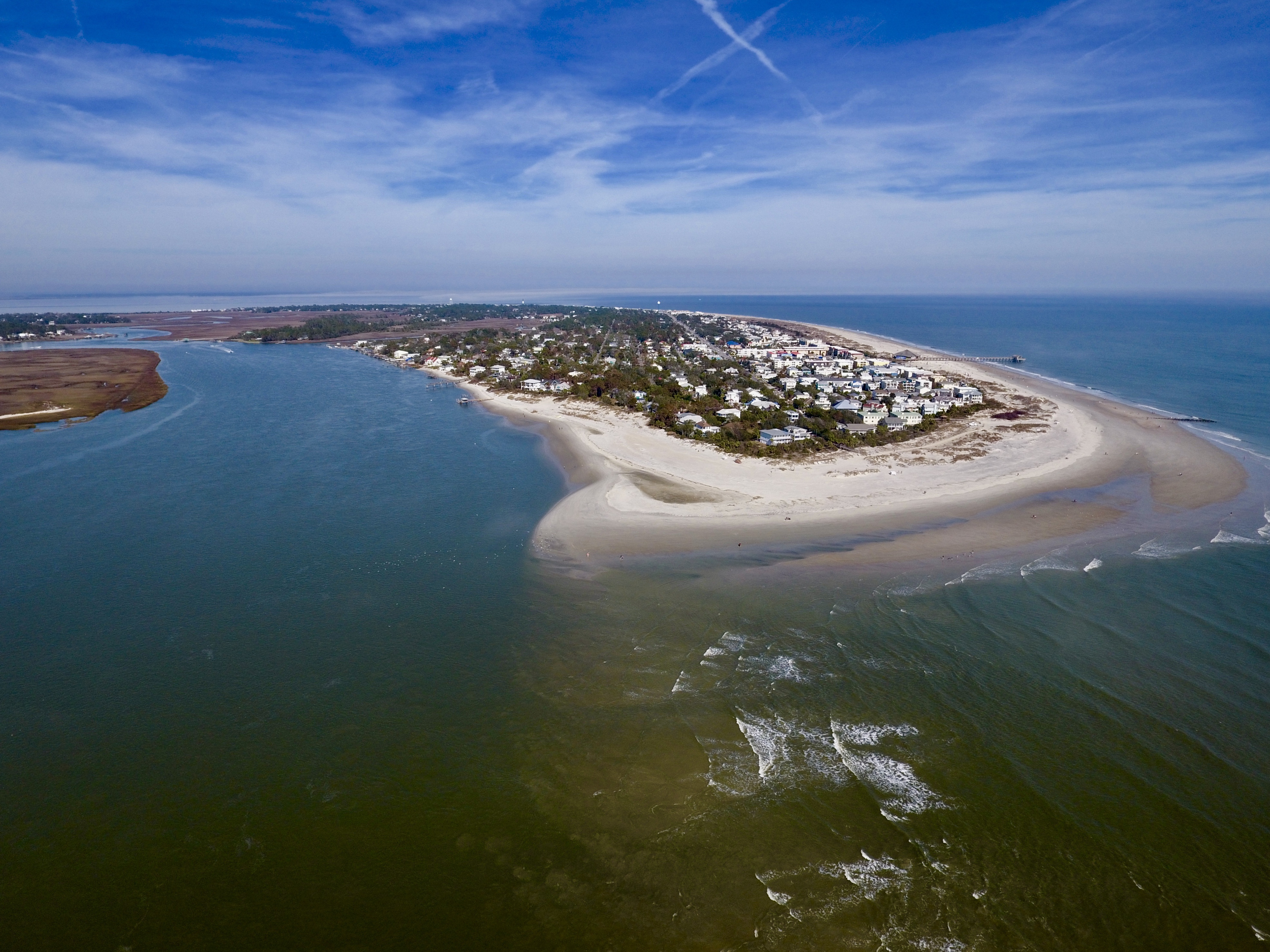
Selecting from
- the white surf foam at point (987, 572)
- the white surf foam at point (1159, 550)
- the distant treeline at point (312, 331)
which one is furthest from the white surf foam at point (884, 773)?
the distant treeline at point (312, 331)

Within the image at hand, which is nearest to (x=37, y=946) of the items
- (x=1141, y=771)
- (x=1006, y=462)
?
(x=1141, y=771)

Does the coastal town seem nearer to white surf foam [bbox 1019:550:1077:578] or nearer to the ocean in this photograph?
white surf foam [bbox 1019:550:1077:578]

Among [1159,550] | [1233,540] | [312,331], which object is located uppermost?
[312,331]

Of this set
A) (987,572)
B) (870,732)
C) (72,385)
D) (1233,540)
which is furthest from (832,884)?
(72,385)

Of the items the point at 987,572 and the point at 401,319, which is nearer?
the point at 987,572

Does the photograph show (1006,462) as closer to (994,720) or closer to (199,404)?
(994,720)

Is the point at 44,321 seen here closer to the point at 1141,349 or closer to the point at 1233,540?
the point at 1233,540
